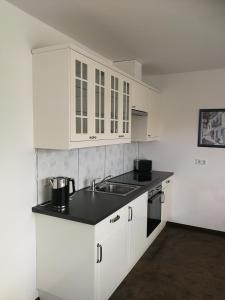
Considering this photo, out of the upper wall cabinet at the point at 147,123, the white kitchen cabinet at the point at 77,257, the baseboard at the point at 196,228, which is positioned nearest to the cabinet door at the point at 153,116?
the upper wall cabinet at the point at 147,123

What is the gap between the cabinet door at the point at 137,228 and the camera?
97.5 inches

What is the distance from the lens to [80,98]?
199 centimetres

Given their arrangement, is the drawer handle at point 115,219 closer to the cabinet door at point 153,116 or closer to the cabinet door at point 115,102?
the cabinet door at point 115,102

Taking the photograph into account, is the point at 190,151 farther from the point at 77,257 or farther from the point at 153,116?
the point at 77,257

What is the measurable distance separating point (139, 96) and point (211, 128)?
1.23 m

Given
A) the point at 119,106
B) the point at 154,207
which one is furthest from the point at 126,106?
the point at 154,207

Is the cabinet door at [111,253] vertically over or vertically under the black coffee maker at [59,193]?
under

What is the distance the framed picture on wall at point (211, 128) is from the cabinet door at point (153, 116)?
0.63 m

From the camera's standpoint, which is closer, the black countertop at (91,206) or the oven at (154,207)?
the black countertop at (91,206)

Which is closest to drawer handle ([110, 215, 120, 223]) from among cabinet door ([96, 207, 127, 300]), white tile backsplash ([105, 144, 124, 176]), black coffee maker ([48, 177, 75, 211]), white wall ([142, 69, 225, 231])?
cabinet door ([96, 207, 127, 300])

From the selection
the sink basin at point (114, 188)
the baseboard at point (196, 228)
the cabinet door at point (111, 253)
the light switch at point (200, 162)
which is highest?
the light switch at point (200, 162)

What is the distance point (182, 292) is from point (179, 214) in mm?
1603

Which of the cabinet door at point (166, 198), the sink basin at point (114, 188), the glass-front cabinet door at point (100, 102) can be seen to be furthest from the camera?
the cabinet door at point (166, 198)

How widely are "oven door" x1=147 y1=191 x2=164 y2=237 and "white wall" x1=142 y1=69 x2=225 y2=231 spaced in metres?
0.63
